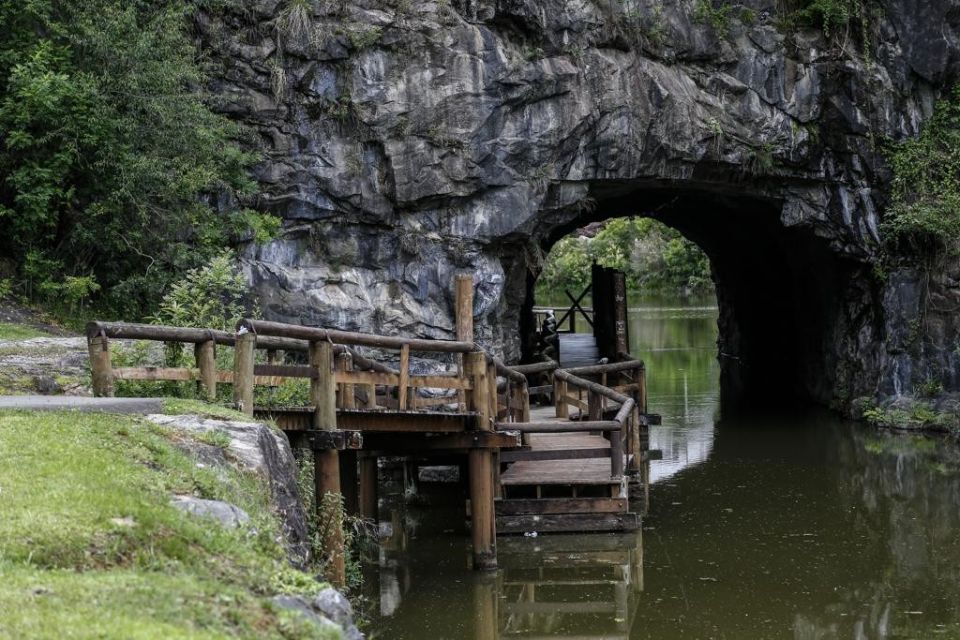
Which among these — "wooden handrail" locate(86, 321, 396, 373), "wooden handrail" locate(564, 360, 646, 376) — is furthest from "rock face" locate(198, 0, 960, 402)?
"wooden handrail" locate(86, 321, 396, 373)

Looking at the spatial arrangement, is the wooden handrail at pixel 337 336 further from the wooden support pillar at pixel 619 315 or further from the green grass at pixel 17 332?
the wooden support pillar at pixel 619 315

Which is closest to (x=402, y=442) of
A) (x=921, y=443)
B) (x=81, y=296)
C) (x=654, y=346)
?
(x=81, y=296)

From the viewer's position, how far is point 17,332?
54.1 ft

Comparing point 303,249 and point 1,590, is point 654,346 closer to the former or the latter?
point 303,249

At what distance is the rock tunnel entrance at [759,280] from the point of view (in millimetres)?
29062

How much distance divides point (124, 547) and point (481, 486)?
28.8 ft

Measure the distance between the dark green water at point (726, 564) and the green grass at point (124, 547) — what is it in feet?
16.9

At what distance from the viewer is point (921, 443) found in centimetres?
2403

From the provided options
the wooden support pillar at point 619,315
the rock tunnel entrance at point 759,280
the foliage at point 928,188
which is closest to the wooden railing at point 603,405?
the wooden support pillar at point 619,315

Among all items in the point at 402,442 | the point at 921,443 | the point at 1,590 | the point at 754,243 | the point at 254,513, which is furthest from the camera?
the point at 754,243

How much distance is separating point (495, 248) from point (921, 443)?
9910 mm

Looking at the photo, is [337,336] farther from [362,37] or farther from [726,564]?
[362,37]

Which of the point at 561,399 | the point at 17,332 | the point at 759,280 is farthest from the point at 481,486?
the point at 759,280

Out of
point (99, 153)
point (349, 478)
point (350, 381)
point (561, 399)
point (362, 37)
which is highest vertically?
point (362, 37)
